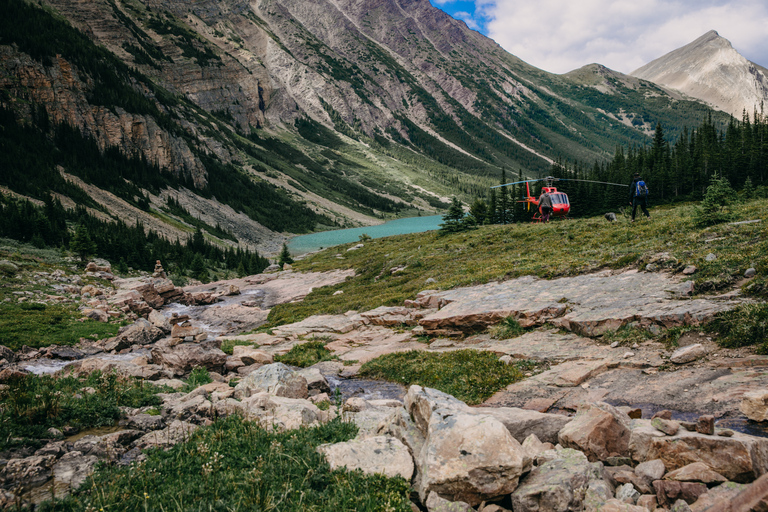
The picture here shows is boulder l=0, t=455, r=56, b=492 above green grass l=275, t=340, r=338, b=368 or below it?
above

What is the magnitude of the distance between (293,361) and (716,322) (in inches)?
576

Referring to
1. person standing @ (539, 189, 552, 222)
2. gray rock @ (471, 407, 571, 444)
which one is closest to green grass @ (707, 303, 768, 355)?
gray rock @ (471, 407, 571, 444)

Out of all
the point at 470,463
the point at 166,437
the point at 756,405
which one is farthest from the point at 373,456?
the point at 756,405

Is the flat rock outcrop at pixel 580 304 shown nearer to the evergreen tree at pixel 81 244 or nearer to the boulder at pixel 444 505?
the boulder at pixel 444 505

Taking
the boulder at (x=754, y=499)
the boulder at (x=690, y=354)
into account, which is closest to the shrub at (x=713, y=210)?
the boulder at (x=690, y=354)

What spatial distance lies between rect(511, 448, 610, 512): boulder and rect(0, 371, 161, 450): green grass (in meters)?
8.68

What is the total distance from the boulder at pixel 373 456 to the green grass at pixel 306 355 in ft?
32.6

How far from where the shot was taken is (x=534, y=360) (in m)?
10.8

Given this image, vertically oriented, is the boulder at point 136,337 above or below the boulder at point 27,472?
below

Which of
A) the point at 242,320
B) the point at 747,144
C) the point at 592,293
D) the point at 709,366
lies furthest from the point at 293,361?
the point at 747,144

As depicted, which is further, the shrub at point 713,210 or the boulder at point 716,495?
the shrub at point 713,210

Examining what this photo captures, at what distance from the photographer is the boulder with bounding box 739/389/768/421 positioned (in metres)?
5.72

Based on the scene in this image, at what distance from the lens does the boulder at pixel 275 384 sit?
1060 centimetres

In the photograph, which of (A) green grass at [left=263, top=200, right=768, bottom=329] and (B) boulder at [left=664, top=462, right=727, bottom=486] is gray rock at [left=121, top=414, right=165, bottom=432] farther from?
(A) green grass at [left=263, top=200, right=768, bottom=329]
